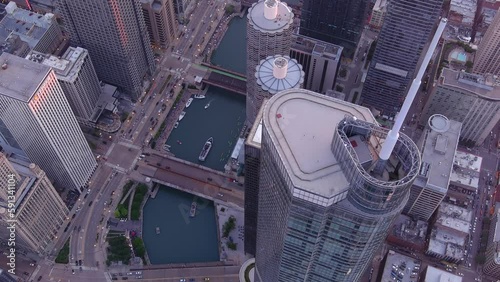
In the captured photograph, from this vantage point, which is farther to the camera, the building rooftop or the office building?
the building rooftop

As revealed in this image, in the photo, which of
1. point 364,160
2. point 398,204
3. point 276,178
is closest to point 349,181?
point 364,160

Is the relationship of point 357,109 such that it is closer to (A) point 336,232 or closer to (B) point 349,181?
(B) point 349,181

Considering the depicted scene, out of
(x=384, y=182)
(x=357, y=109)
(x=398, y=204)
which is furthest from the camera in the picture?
(x=357, y=109)

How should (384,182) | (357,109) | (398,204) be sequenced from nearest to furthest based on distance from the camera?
(384,182)
(398,204)
(357,109)

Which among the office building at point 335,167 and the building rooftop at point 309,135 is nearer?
the office building at point 335,167

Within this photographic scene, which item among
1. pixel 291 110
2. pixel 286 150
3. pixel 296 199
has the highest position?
pixel 291 110
